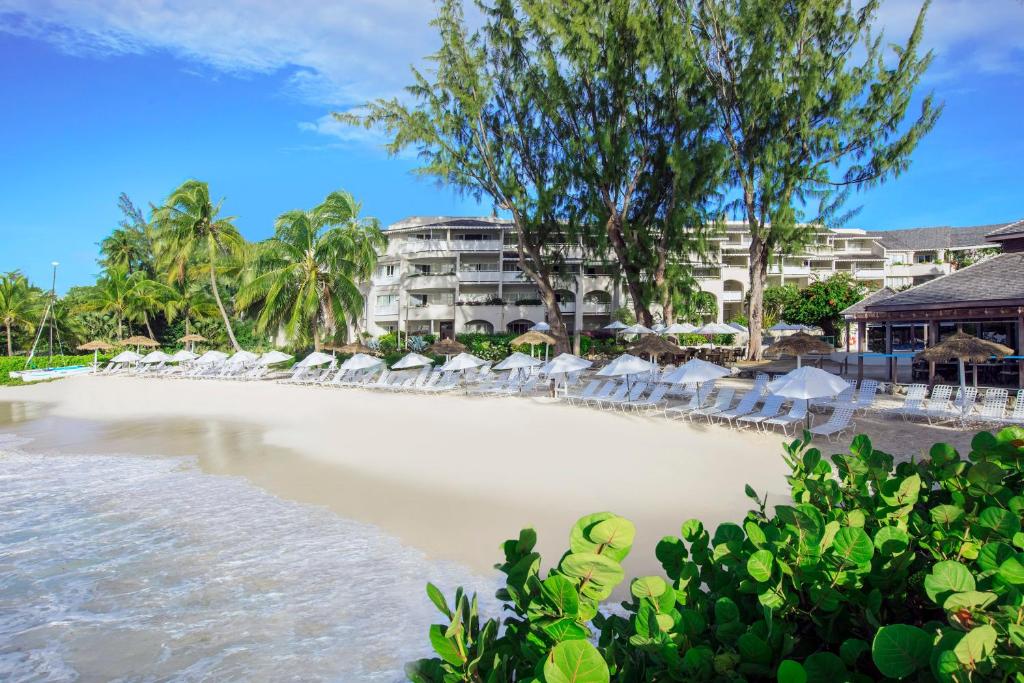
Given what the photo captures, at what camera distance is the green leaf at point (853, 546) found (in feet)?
4.54

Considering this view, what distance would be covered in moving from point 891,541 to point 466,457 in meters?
11.0

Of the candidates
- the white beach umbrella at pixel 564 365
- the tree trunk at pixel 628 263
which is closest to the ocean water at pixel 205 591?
the white beach umbrella at pixel 564 365

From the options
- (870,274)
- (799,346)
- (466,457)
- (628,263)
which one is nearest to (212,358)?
(628,263)

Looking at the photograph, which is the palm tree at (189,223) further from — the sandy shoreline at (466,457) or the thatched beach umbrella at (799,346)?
the thatched beach umbrella at (799,346)

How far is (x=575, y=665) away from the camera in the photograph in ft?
3.55

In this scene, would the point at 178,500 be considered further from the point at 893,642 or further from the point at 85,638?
the point at 893,642

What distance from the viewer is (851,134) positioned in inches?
957

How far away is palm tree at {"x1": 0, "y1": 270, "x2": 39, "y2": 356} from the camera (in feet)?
131

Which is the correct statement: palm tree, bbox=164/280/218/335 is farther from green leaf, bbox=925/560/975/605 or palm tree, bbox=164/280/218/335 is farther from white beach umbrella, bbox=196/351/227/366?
green leaf, bbox=925/560/975/605

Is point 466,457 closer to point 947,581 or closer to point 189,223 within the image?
point 947,581

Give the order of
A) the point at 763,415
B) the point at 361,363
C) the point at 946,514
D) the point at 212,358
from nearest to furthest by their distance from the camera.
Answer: the point at 946,514
the point at 763,415
the point at 361,363
the point at 212,358

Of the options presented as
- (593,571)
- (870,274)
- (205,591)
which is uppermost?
(870,274)

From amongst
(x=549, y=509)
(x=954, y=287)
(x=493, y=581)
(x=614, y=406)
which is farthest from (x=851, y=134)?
(x=493, y=581)

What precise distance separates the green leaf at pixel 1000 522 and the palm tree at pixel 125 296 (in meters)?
44.7
